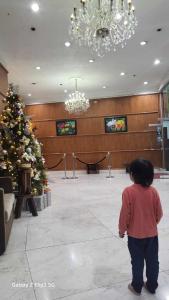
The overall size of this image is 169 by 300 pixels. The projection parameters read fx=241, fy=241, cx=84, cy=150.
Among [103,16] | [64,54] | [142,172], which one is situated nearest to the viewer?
[142,172]

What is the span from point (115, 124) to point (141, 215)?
997cm

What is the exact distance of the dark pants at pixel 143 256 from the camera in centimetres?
196

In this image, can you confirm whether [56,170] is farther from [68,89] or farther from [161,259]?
[161,259]

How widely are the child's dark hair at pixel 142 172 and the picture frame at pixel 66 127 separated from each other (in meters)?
10.0

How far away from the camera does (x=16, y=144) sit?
16.7ft

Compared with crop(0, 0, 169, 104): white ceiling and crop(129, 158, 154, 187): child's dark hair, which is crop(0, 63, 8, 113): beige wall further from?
crop(129, 158, 154, 187): child's dark hair

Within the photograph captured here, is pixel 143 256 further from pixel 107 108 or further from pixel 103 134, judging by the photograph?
pixel 107 108

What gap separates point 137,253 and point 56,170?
10167 millimetres

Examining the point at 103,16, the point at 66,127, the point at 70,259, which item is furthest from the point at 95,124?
the point at 70,259

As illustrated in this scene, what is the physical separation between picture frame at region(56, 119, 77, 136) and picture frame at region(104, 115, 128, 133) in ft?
5.16

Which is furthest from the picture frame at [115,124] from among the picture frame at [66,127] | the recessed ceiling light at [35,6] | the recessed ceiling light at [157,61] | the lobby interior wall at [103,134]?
the recessed ceiling light at [35,6]

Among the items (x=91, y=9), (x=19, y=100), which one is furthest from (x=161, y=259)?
(x=19, y=100)

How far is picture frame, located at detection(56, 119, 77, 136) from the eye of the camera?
1188cm

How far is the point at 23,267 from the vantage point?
103 inches
